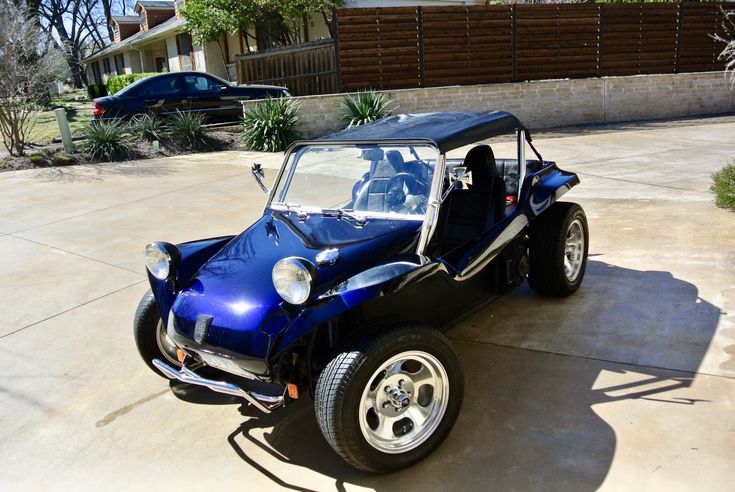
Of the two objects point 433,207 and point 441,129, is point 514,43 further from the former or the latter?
point 433,207

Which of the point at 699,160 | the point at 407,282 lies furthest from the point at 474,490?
the point at 699,160

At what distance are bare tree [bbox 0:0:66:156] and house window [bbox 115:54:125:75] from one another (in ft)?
92.6

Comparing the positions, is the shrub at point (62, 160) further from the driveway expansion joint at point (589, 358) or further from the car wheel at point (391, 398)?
the car wheel at point (391, 398)

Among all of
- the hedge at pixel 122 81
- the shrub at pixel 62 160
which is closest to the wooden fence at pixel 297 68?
the shrub at pixel 62 160

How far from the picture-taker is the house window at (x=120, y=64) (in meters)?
38.8

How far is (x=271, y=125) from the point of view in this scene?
41.2 ft

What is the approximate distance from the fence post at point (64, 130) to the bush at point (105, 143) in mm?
345

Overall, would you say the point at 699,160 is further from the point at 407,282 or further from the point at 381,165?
the point at 407,282

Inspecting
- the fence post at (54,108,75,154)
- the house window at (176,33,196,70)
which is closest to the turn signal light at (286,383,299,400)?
the fence post at (54,108,75,154)

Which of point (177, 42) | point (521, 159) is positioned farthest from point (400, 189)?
point (177, 42)

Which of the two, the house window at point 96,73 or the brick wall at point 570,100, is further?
the house window at point 96,73

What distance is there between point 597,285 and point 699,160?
6.16 m

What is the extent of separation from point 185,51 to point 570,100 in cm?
1850

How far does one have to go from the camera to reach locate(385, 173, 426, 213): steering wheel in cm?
355
